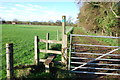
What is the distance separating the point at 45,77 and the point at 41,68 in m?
0.75

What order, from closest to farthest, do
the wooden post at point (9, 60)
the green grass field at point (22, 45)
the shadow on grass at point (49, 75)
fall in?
the wooden post at point (9, 60) → the shadow on grass at point (49, 75) → the green grass field at point (22, 45)

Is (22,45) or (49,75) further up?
(22,45)

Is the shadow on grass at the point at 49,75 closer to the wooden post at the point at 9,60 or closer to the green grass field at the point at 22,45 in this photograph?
the wooden post at the point at 9,60

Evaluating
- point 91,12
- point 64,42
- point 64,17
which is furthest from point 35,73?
point 91,12

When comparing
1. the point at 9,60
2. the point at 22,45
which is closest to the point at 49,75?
the point at 9,60

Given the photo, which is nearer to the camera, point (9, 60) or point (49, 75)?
point (9, 60)

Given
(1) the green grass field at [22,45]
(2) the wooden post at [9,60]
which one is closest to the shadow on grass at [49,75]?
(2) the wooden post at [9,60]

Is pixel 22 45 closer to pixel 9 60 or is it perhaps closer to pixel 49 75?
pixel 49 75

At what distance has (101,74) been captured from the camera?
4.68m

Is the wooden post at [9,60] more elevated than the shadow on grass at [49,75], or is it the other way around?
the wooden post at [9,60]

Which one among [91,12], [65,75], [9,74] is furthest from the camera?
[91,12]

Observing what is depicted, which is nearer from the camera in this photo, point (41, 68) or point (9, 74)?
point (9, 74)

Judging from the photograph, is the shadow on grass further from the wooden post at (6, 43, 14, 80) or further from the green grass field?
the green grass field

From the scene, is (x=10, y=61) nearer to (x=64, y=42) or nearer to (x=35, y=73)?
(x=35, y=73)
